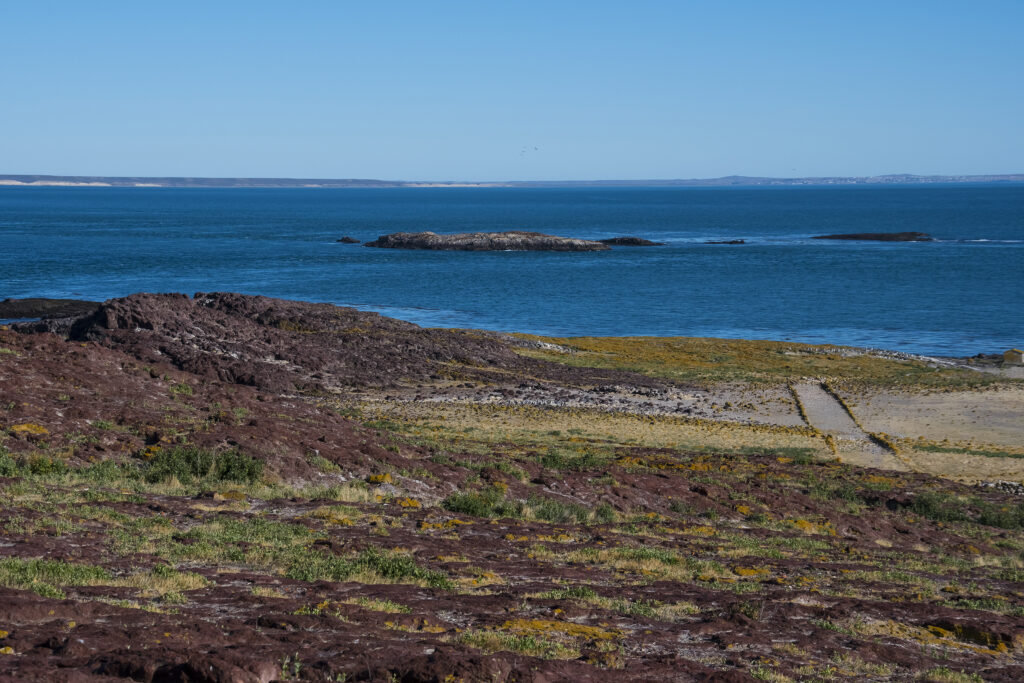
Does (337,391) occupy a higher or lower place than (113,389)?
lower

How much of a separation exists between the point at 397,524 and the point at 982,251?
440ft

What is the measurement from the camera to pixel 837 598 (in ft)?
45.5

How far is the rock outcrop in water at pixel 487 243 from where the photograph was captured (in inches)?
5615

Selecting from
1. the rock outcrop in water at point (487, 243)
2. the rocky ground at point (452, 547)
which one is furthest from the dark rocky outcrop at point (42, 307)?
the rock outcrop in water at point (487, 243)

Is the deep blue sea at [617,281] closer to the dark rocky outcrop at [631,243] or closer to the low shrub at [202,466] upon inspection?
the dark rocky outcrop at [631,243]

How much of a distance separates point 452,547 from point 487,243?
13043 centimetres

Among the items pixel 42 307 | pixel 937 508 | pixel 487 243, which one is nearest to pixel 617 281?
pixel 487 243

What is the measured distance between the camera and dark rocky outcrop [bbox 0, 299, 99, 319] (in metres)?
64.2

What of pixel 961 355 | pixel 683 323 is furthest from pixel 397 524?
pixel 683 323

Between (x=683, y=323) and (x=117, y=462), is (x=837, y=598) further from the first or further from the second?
(x=683, y=323)

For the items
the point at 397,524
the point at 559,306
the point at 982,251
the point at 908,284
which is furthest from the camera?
the point at 982,251

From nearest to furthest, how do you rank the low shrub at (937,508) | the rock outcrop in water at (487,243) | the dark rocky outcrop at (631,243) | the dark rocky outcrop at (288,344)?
the low shrub at (937,508) < the dark rocky outcrop at (288,344) < the rock outcrop in water at (487,243) < the dark rocky outcrop at (631,243)

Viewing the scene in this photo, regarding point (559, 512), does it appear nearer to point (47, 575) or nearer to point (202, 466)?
point (202, 466)

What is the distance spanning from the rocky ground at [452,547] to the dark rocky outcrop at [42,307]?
112ft
